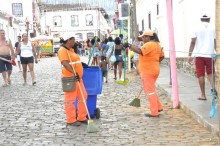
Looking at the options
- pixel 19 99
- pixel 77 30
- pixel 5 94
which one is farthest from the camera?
pixel 77 30

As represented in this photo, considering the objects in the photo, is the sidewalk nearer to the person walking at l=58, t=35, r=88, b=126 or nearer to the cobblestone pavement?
the cobblestone pavement

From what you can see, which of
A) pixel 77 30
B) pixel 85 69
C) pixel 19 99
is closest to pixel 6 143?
pixel 85 69

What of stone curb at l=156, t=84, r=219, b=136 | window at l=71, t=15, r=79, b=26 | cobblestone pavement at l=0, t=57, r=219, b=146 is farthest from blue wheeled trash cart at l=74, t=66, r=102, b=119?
window at l=71, t=15, r=79, b=26

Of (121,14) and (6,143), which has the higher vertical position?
(121,14)

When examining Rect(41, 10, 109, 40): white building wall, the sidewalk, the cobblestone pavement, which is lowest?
the cobblestone pavement

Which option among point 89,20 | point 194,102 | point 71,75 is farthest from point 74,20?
point 71,75

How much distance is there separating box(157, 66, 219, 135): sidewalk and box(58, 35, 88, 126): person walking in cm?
188

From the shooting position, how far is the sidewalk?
6863mm

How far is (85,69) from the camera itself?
7.82m

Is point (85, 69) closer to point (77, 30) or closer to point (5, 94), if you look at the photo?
point (5, 94)

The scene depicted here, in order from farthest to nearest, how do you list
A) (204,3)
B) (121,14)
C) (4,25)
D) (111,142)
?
1. (4,25)
2. (121,14)
3. (204,3)
4. (111,142)

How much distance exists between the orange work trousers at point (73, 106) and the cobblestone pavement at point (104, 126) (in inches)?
7.2

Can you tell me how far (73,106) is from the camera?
7449 millimetres

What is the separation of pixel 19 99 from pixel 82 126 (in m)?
3.65
